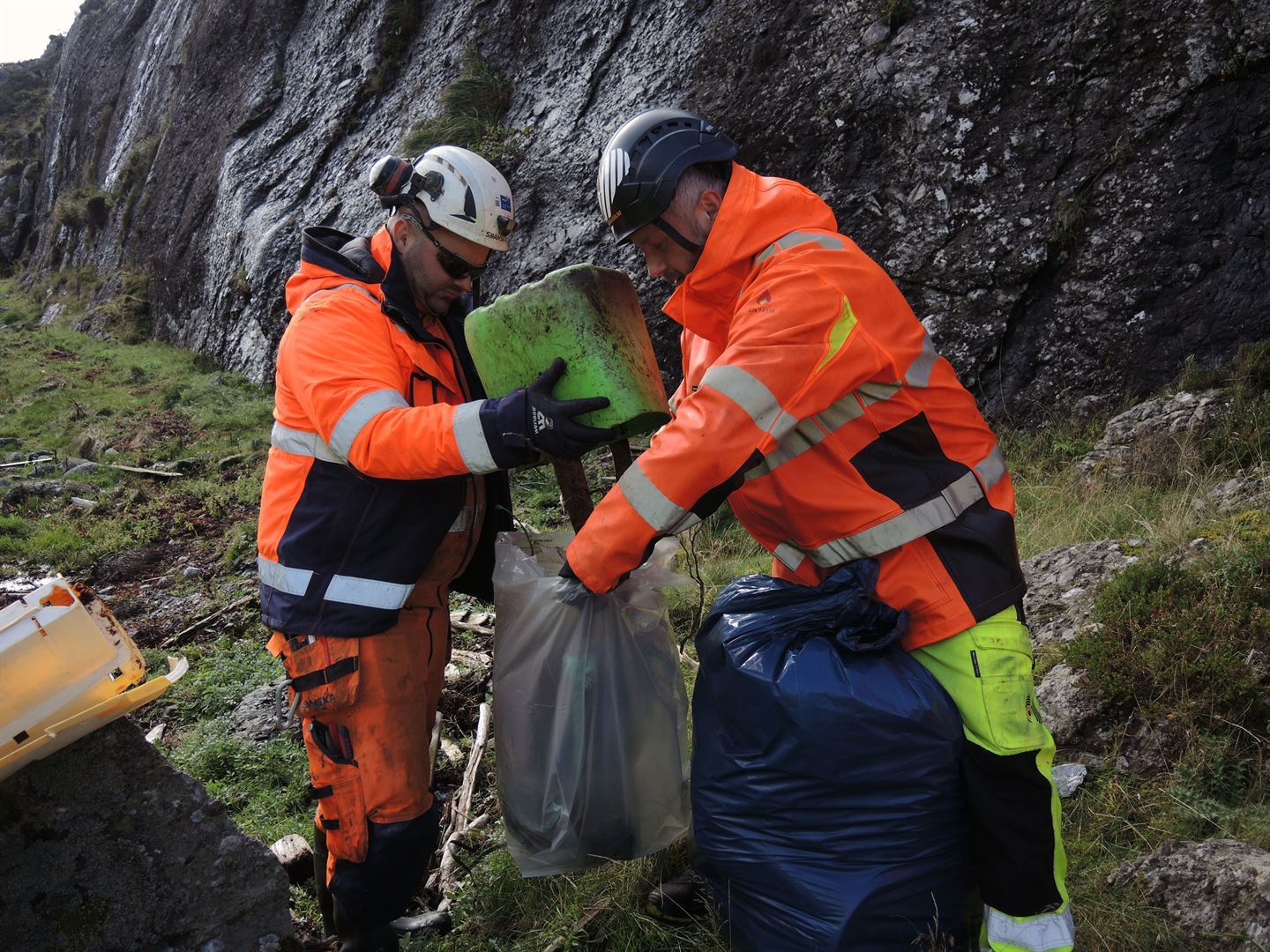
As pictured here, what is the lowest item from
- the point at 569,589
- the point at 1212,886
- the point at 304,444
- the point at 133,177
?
the point at 1212,886

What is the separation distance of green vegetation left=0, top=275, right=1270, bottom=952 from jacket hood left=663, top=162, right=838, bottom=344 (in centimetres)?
84

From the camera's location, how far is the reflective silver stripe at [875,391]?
70.6 inches

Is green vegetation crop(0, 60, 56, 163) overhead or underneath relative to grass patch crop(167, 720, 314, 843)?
overhead

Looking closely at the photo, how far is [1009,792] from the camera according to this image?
5.60ft

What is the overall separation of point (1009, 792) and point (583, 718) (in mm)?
901

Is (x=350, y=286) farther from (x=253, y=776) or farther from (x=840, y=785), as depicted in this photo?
(x=253, y=776)

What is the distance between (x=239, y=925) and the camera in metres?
1.76

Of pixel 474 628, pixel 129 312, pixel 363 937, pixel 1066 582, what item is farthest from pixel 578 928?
pixel 129 312

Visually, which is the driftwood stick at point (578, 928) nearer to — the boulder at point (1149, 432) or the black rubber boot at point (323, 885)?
the black rubber boot at point (323, 885)

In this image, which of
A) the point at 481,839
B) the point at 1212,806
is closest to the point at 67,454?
the point at 481,839

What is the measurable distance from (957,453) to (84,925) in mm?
1939

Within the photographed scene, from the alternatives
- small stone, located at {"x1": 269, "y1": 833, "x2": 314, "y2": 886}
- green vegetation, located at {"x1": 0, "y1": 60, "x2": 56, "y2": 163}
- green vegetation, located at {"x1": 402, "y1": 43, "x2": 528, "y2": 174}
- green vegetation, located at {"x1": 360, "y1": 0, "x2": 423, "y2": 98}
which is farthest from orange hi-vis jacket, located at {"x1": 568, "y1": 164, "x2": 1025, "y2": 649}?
green vegetation, located at {"x1": 0, "y1": 60, "x2": 56, "y2": 163}

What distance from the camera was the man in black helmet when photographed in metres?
1.68

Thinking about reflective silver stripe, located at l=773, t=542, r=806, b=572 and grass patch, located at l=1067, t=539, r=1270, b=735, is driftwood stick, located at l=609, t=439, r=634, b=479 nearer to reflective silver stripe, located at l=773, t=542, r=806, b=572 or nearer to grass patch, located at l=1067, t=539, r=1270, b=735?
reflective silver stripe, located at l=773, t=542, r=806, b=572
